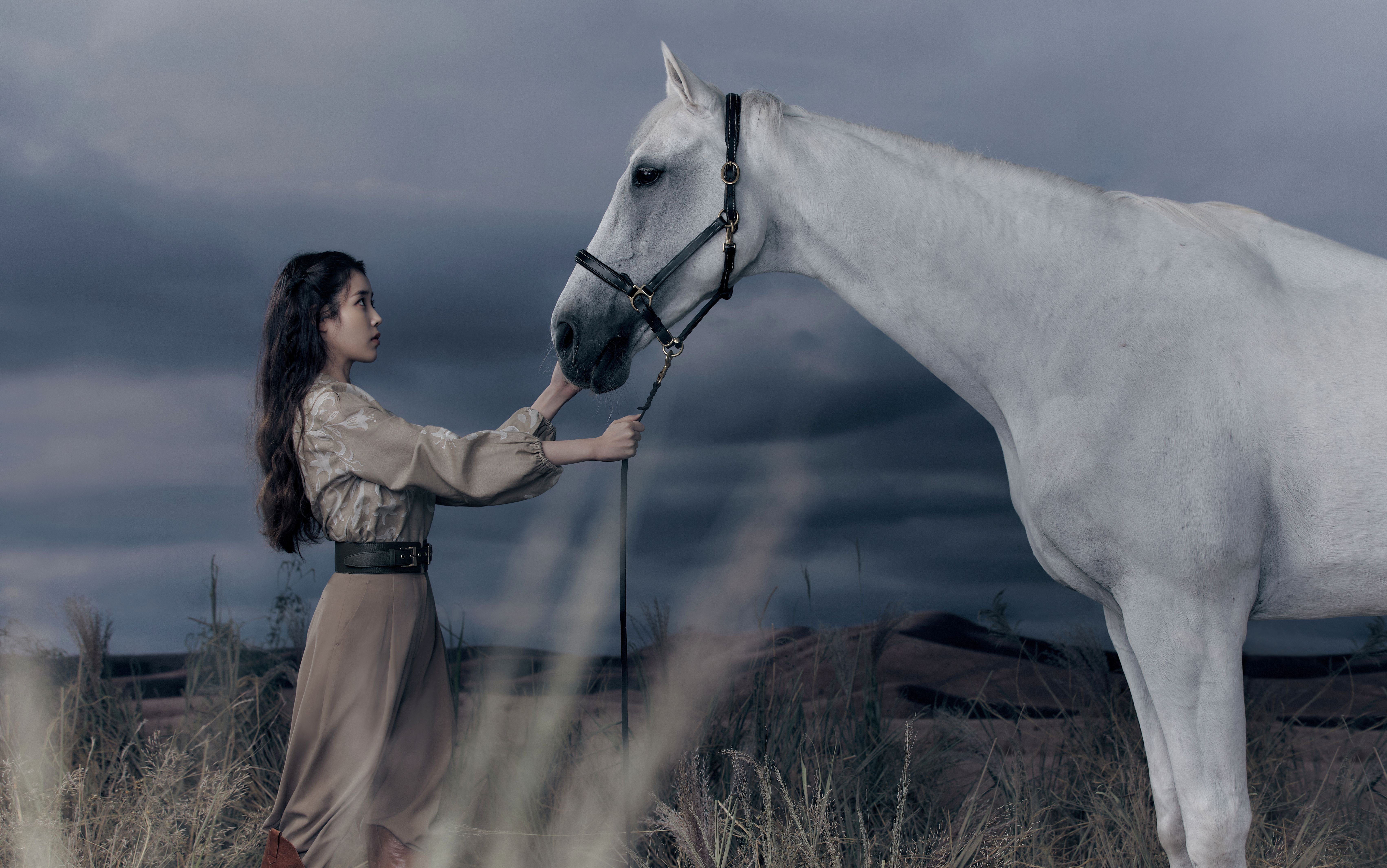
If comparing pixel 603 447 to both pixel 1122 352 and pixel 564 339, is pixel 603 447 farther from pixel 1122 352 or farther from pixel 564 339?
pixel 1122 352

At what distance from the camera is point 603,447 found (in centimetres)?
226

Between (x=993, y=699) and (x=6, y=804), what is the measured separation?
453 cm

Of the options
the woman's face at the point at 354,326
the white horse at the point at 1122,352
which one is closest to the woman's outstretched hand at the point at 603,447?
the white horse at the point at 1122,352

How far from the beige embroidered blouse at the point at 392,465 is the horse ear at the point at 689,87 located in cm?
99

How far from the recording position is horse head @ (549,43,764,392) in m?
2.44

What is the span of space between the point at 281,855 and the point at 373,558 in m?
0.79

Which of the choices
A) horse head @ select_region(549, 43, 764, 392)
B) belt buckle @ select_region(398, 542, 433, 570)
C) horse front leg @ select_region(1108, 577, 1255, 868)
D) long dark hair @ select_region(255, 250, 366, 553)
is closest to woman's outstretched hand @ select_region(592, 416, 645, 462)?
horse head @ select_region(549, 43, 764, 392)

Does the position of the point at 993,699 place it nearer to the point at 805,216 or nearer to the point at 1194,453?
the point at 1194,453

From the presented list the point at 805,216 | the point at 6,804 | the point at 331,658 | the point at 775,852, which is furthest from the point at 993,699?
the point at 6,804

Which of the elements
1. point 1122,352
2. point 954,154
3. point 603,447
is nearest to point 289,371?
point 603,447

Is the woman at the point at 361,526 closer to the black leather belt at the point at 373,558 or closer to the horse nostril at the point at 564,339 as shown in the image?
the black leather belt at the point at 373,558

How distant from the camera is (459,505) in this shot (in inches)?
96.3

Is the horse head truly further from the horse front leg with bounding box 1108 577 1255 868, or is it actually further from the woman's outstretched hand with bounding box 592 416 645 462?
the horse front leg with bounding box 1108 577 1255 868

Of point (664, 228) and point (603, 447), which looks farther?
point (664, 228)
